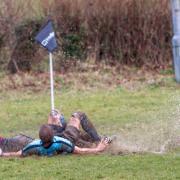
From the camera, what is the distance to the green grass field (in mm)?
9602

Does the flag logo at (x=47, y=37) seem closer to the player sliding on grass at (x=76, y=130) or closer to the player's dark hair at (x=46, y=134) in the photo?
the player sliding on grass at (x=76, y=130)

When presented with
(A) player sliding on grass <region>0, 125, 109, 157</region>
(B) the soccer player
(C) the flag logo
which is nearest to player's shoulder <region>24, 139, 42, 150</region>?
(A) player sliding on grass <region>0, 125, 109, 157</region>

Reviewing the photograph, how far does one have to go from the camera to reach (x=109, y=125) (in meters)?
13.9

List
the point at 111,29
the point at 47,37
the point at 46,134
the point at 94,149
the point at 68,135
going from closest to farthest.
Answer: the point at 46,134 < the point at 94,149 < the point at 68,135 < the point at 47,37 < the point at 111,29

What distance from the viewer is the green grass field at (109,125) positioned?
31.5ft

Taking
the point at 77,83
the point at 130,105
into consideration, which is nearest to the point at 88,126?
the point at 130,105

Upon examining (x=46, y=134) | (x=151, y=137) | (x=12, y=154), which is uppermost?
(x=46, y=134)

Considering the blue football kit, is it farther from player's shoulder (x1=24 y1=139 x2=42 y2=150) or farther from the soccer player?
the soccer player

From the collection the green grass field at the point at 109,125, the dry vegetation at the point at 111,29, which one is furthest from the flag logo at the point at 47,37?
the dry vegetation at the point at 111,29

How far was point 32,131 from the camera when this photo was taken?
1367 centimetres

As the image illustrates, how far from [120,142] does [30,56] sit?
977 centimetres

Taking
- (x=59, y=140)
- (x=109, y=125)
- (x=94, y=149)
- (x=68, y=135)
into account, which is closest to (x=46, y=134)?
(x=59, y=140)

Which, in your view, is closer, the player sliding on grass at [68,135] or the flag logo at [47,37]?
the player sliding on grass at [68,135]

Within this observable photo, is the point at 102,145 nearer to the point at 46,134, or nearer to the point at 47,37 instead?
the point at 46,134
